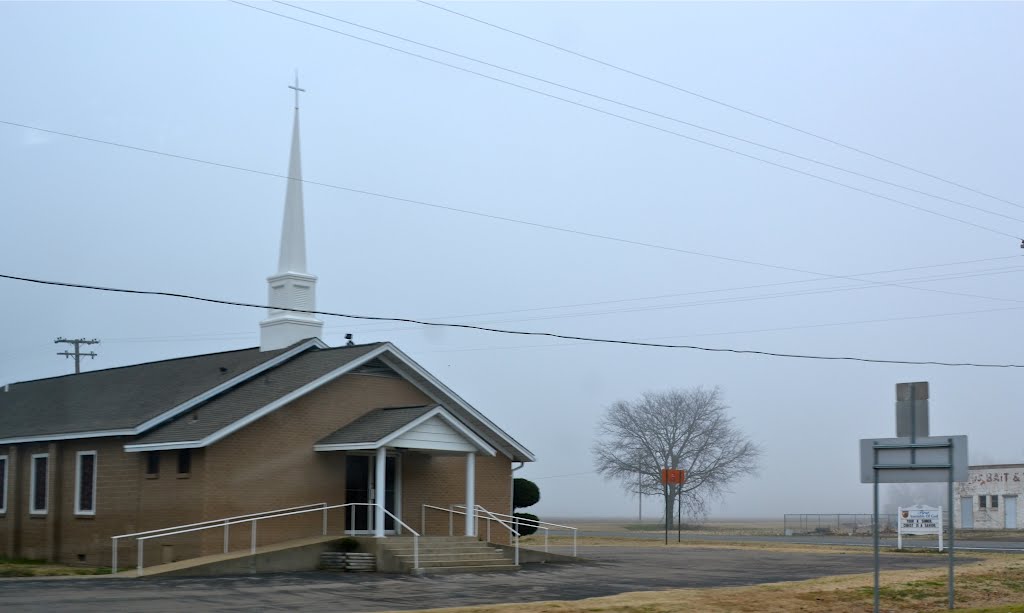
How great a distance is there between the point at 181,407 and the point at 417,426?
21.4ft

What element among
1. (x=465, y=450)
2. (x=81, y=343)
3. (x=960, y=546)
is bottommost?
(x=960, y=546)

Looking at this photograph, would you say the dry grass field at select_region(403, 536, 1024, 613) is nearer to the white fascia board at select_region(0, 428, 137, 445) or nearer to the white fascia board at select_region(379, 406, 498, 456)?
the white fascia board at select_region(379, 406, 498, 456)

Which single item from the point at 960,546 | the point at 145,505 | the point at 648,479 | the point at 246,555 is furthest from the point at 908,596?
the point at 648,479

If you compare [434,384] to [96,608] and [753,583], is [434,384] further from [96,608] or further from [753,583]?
[96,608]

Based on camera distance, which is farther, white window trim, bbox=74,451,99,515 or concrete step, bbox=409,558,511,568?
white window trim, bbox=74,451,99,515

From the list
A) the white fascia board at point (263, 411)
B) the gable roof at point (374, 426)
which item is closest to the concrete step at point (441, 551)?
the gable roof at point (374, 426)

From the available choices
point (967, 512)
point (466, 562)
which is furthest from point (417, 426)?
point (967, 512)

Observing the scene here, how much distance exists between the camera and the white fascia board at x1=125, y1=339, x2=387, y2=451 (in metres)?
28.3

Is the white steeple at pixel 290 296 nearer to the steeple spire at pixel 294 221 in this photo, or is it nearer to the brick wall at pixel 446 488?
the steeple spire at pixel 294 221

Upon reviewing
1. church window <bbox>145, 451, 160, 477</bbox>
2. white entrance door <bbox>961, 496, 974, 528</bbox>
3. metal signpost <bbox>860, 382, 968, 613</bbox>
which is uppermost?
metal signpost <bbox>860, 382, 968, 613</bbox>

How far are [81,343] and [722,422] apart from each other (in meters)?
42.8

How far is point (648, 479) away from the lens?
80.9m

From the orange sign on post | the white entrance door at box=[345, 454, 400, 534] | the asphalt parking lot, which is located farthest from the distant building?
the white entrance door at box=[345, 454, 400, 534]

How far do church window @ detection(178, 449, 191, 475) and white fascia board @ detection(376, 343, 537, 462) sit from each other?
630 cm
